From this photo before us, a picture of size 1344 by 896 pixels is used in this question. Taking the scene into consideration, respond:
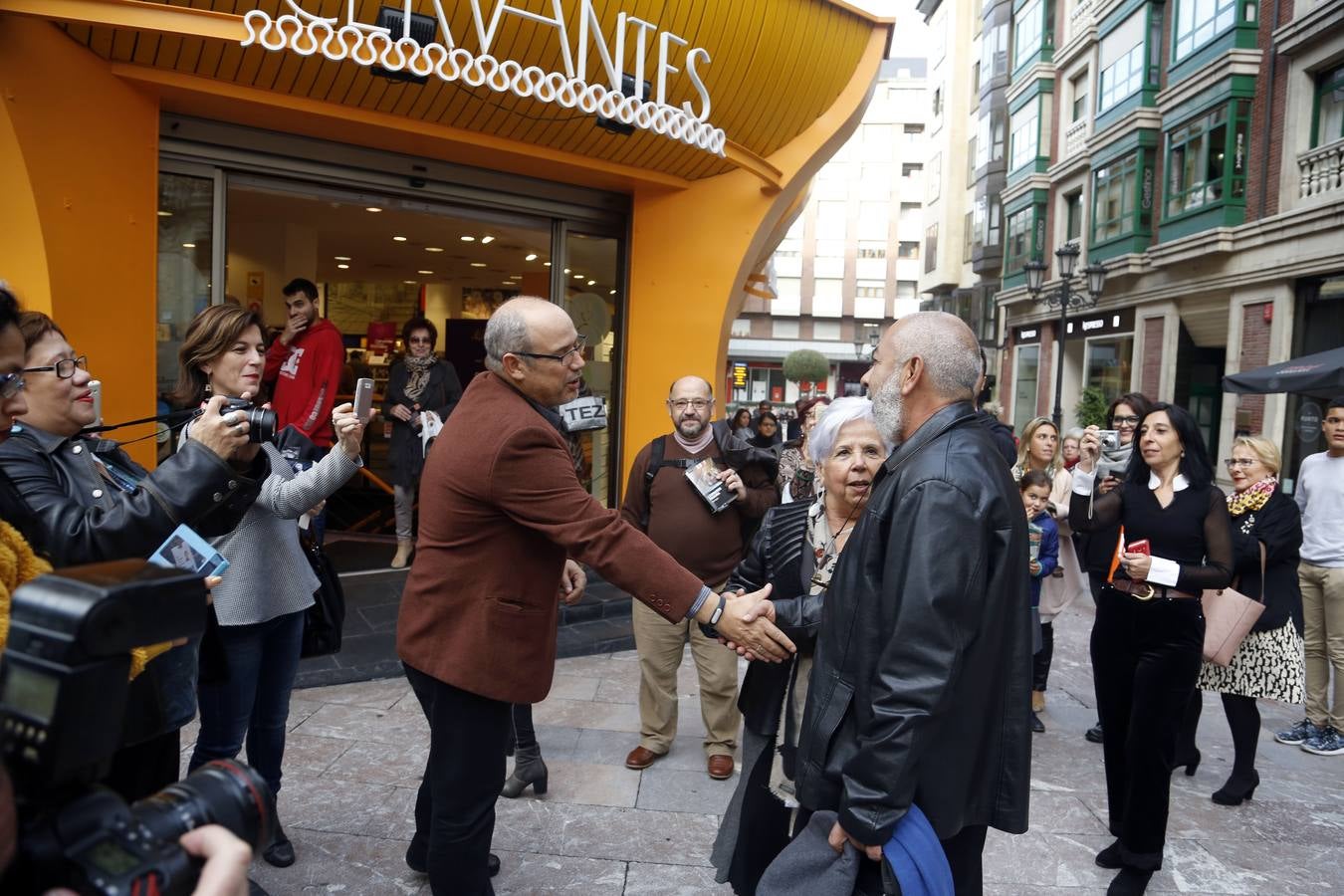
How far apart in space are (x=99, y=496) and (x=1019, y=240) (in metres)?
32.3

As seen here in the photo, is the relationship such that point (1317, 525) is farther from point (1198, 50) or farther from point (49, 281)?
point (1198, 50)

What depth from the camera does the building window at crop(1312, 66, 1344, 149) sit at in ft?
51.3

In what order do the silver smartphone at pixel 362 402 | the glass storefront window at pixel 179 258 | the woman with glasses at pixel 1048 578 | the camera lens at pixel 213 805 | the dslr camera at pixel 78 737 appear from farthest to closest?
the glass storefront window at pixel 179 258 → the woman with glasses at pixel 1048 578 → the silver smartphone at pixel 362 402 → the camera lens at pixel 213 805 → the dslr camera at pixel 78 737

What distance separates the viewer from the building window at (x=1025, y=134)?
96.6 ft

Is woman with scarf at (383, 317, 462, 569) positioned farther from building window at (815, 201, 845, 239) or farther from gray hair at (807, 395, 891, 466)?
building window at (815, 201, 845, 239)

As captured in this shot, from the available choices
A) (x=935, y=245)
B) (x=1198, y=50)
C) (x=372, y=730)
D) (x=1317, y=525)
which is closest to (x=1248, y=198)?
(x=1198, y=50)

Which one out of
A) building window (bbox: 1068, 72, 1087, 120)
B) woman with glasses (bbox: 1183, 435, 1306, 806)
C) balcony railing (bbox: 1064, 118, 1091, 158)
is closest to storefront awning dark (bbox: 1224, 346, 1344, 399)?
woman with glasses (bbox: 1183, 435, 1306, 806)

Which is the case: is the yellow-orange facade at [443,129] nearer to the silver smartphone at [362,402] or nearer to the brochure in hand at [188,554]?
the silver smartphone at [362,402]

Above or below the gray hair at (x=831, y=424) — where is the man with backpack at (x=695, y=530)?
below

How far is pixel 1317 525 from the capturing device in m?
5.81

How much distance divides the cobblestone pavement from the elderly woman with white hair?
655 millimetres

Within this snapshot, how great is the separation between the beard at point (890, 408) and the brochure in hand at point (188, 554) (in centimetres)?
195

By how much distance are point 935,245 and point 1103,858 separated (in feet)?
133

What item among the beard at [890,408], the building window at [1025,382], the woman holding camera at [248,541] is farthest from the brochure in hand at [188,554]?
the building window at [1025,382]
